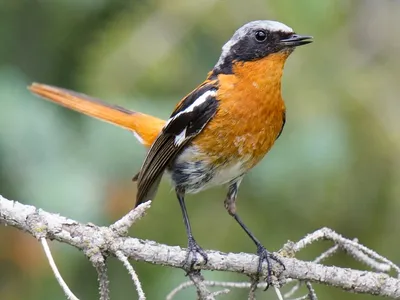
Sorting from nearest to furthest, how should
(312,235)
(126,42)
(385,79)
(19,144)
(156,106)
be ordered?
1. (312,235)
2. (19,144)
3. (156,106)
4. (385,79)
5. (126,42)

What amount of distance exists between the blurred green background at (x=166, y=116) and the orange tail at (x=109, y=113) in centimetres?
8

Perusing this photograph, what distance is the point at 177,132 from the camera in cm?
426

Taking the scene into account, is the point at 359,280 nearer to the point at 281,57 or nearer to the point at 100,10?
the point at 281,57

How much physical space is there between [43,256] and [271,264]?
52.7 inches

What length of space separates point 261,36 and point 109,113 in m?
1.10

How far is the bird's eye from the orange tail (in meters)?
0.88

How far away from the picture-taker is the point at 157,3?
17.8 ft

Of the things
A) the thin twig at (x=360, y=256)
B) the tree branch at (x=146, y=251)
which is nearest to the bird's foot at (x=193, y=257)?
the tree branch at (x=146, y=251)

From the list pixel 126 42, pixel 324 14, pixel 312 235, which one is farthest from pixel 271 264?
pixel 126 42

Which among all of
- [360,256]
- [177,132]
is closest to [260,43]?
[177,132]

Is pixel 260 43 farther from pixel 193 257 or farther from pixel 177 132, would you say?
pixel 193 257

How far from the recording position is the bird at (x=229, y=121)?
4051mm

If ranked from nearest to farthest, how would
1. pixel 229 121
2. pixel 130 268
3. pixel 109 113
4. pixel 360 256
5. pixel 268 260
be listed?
1. pixel 130 268
2. pixel 360 256
3. pixel 268 260
4. pixel 229 121
5. pixel 109 113

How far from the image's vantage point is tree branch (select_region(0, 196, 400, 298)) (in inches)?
117
